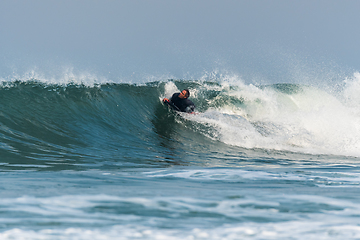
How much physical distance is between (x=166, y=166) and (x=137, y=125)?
422cm

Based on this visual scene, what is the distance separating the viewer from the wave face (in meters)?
6.43

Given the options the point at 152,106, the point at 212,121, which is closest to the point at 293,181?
the point at 212,121

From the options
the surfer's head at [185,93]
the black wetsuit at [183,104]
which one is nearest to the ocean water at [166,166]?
the black wetsuit at [183,104]

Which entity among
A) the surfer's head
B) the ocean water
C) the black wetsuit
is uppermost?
the surfer's head

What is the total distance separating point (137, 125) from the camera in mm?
9383

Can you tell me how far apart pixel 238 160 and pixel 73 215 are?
4.29 meters

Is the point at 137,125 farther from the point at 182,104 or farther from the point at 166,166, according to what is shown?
the point at 166,166

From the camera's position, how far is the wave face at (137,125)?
6434 mm

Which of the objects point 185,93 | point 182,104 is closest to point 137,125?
point 182,104

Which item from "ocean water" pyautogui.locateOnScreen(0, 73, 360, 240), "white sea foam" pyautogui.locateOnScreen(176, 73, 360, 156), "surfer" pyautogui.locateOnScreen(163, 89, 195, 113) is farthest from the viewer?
"surfer" pyautogui.locateOnScreen(163, 89, 195, 113)

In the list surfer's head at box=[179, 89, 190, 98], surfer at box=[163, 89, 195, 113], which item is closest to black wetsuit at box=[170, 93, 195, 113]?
surfer at box=[163, 89, 195, 113]

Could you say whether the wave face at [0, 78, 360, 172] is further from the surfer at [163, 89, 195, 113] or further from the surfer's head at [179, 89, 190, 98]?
the surfer's head at [179, 89, 190, 98]

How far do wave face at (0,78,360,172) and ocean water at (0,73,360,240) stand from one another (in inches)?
1.5

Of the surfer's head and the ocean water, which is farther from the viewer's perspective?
the surfer's head
